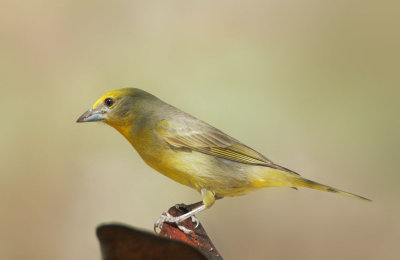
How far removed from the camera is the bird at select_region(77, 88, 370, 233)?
3.66m

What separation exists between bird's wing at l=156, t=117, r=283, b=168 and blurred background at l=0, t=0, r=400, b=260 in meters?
1.45

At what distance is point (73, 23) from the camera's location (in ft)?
20.2

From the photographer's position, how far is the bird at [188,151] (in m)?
3.66

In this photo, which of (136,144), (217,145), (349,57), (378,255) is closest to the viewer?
(136,144)

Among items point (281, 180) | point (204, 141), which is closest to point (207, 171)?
point (204, 141)

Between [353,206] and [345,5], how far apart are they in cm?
246

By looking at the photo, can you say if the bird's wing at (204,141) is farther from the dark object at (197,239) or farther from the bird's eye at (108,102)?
the dark object at (197,239)

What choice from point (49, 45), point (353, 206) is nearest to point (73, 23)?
point (49, 45)

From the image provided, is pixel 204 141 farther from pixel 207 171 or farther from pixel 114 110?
pixel 114 110

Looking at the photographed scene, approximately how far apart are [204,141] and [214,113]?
1.79 m

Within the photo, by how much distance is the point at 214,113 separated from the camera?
5.76 metres

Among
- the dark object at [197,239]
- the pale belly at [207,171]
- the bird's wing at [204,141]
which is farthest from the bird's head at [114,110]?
the dark object at [197,239]

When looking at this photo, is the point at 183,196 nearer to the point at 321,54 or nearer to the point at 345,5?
the point at 321,54

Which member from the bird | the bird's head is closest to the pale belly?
the bird
